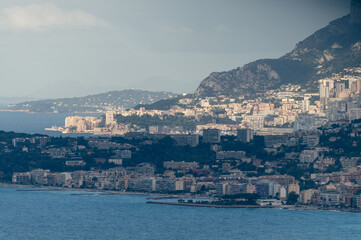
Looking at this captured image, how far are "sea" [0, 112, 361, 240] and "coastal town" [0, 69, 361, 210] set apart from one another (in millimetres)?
2446

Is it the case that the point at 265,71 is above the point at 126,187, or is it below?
above

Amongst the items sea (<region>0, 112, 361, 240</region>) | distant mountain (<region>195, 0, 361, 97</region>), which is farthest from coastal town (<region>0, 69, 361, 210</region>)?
distant mountain (<region>195, 0, 361, 97</region>)

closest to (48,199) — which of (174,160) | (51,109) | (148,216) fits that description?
(148,216)

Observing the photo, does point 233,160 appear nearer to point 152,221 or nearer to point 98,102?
point 152,221

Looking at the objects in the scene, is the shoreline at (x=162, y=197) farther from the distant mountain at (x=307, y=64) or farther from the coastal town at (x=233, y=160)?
the distant mountain at (x=307, y=64)

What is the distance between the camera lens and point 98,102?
142 m

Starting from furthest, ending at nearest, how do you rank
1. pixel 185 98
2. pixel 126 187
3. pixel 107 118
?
pixel 185 98 → pixel 107 118 → pixel 126 187

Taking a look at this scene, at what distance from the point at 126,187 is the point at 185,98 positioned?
44411 millimetres

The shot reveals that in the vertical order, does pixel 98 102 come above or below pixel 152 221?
above

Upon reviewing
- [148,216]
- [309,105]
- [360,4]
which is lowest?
[148,216]

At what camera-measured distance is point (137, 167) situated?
63.2 m

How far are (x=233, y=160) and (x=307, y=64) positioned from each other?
3369 centimetres

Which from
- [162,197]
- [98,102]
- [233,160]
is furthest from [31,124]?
[162,197]

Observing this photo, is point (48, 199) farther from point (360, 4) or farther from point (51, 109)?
point (51, 109)
